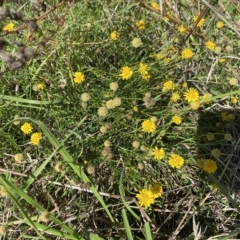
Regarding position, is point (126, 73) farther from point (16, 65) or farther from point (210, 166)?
point (16, 65)

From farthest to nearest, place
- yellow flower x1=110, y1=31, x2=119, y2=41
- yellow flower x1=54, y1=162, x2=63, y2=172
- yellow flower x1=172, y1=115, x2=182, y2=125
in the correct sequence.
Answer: yellow flower x1=110, y1=31, x2=119, y2=41
yellow flower x1=172, y1=115, x2=182, y2=125
yellow flower x1=54, y1=162, x2=63, y2=172

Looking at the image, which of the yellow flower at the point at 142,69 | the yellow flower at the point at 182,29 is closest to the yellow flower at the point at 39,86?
the yellow flower at the point at 142,69

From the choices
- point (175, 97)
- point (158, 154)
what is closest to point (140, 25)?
point (175, 97)

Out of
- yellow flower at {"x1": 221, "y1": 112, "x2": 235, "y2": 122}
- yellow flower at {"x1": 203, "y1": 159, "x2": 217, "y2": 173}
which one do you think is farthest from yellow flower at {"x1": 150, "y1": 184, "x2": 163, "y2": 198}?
yellow flower at {"x1": 221, "y1": 112, "x2": 235, "y2": 122}

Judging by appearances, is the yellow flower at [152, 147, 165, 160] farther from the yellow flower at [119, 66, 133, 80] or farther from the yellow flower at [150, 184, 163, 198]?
the yellow flower at [119, 66, 133, 80]

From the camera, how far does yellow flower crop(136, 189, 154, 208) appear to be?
1.45 meters

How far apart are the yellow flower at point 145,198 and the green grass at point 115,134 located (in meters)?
0.05

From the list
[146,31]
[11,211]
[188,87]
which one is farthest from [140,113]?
[11,211]

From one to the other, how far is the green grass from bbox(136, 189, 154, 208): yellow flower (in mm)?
49

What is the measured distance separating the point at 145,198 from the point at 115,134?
0.27 m

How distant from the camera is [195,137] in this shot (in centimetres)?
159

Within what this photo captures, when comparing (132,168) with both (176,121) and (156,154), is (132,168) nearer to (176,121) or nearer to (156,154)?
(156,154)

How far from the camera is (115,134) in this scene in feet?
5.06

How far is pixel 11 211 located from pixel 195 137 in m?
0.76
